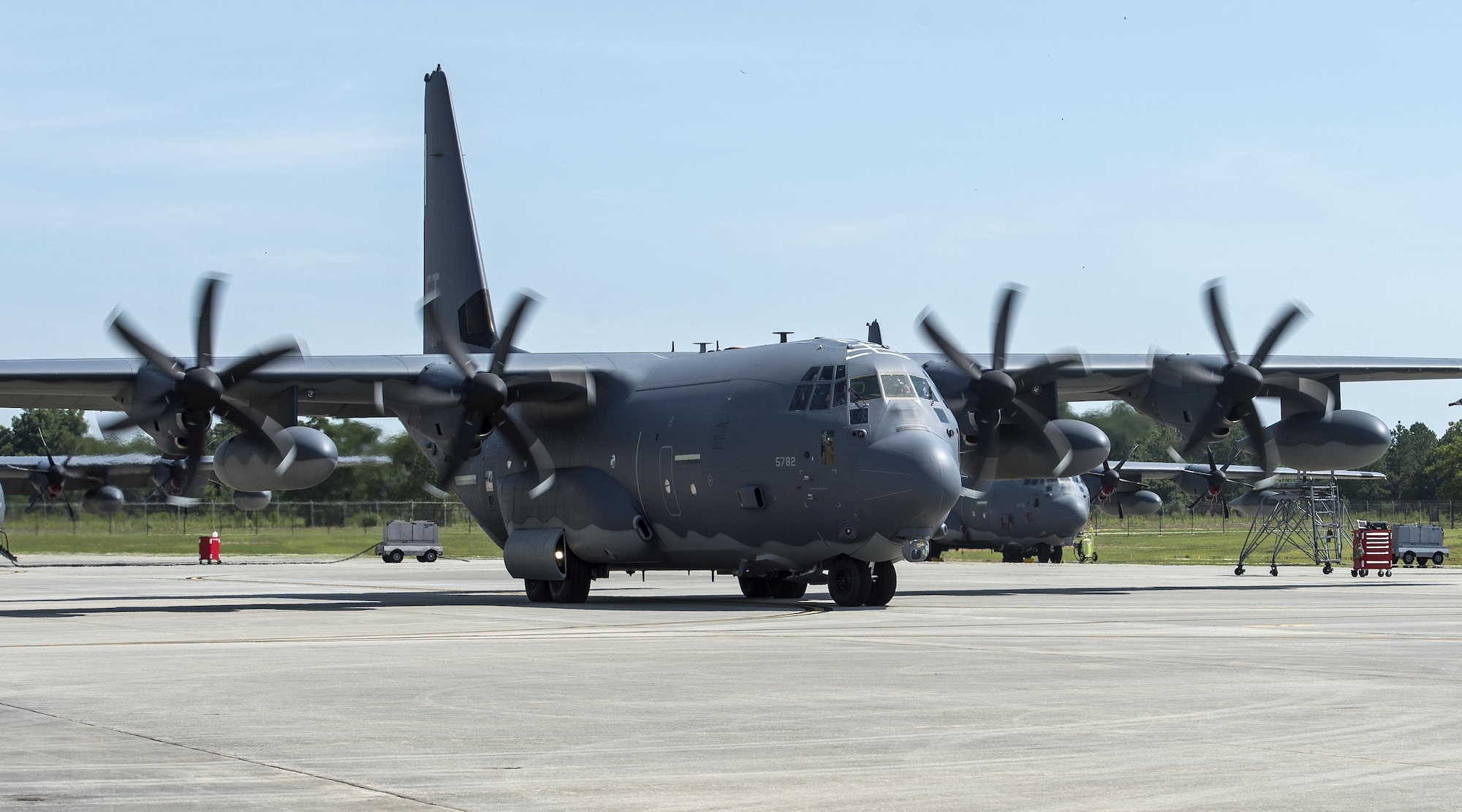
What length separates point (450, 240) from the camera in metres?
34.7

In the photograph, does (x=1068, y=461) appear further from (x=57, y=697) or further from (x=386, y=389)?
(x=57, y=697)

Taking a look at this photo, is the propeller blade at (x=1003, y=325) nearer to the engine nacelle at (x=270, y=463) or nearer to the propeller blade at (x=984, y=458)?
the propeller blade at (x=984, y=458)

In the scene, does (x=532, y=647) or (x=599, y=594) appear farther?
(x=599, y=594)

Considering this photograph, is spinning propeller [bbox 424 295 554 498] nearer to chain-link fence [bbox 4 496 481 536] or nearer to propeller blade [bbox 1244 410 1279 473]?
propeller blade [bbox 1244 410 1279 473]

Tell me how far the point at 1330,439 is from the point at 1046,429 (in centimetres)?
670

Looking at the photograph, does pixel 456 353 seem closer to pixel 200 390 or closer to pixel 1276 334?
pixel 200 390

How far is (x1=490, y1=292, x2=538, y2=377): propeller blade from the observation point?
26.2 meters

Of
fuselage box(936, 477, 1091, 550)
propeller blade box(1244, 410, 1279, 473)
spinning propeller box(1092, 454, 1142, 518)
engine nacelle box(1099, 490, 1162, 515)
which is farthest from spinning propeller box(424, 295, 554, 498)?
engine nacelle box(1099, 490, 1162, 515)

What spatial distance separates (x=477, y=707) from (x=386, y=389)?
18.1 meters

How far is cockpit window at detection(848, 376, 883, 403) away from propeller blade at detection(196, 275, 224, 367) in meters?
10.4

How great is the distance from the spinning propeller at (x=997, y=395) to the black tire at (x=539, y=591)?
27.8 feet

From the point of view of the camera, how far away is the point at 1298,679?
12.9 metres

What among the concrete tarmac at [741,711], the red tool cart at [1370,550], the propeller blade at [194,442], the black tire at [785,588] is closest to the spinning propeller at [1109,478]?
the red tool cart at [1370,550]

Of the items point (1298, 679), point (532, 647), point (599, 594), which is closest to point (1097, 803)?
point (1298, 679)
